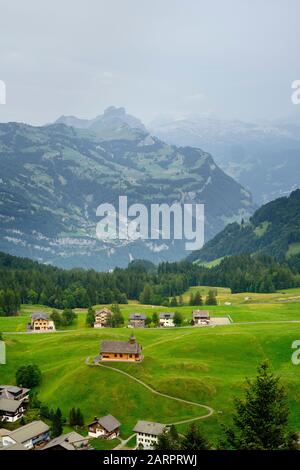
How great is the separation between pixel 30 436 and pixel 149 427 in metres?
18.5

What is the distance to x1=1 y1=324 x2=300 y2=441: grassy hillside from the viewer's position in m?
94.9

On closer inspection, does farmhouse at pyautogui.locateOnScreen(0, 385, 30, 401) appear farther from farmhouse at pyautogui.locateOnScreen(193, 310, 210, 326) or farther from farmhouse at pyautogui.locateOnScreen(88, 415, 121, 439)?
farmhouse at pyautogui.locateOnScreen(193, 310, 210, 326)

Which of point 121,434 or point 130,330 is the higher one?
point 130,330

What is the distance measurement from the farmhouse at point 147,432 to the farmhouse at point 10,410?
2523 centimetres

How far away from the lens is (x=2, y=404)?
316 feet

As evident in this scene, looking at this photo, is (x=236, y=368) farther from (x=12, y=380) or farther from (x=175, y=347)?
(x=12, y=380)

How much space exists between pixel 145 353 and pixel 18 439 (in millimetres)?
50320

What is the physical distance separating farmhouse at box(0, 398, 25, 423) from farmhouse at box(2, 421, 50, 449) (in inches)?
404

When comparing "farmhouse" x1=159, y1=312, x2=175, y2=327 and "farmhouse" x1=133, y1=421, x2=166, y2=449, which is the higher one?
"farmhouse" x1=159, y1=312, x2=175, y2=327

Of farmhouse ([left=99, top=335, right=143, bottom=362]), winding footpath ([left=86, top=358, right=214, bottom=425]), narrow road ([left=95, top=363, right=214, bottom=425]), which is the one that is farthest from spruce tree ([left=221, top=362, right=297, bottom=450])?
farmhouse ([left=99, top=335, right=143, bottom=362])

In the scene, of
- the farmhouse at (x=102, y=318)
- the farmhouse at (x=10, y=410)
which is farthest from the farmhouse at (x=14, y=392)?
→ the farmhouse at (x=102, y=318)

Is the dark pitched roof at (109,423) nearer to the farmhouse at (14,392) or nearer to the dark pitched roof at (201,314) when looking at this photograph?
the farmhouse at (14,392)

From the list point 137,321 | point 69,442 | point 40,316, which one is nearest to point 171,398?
point 69,442

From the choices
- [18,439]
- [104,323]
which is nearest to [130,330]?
[104,323]
